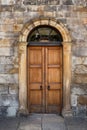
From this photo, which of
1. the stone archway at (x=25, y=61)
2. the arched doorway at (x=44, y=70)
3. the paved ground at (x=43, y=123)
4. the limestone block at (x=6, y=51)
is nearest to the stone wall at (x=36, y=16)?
the limestone block at (x=6, y=51)

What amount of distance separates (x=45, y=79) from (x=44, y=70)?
31cm

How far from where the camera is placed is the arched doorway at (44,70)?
434 inches

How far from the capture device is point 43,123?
10.0 metres

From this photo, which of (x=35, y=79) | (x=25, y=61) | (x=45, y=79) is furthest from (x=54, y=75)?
(x=25, y=61)

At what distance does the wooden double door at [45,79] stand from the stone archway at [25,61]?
0.36 m

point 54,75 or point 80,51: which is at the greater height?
point 80,51

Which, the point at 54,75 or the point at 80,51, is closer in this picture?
the point at 80,51

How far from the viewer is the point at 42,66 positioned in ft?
36.3

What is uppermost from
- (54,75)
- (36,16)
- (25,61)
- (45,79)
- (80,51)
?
(36,16)

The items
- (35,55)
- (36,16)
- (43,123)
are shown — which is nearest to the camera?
(43,123)

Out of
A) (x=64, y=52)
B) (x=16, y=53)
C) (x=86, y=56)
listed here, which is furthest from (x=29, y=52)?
(x=86, y=56)

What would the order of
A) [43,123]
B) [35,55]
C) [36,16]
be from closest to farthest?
[43,123]
[36,16]
[35,55]

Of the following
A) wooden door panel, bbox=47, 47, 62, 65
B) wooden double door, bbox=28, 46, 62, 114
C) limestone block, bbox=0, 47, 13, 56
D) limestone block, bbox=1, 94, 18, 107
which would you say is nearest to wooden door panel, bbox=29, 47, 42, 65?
wooden double door, bbox=28, 46, 62, 114

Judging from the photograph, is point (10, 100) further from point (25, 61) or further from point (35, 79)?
point (25, 61)
